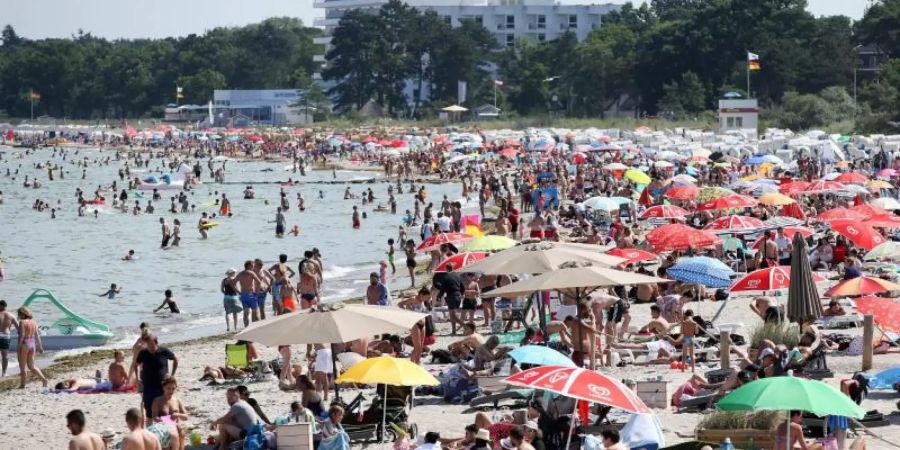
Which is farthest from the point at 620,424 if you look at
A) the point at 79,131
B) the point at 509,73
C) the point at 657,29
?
the point at 79,131

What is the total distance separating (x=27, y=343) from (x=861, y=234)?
11.1m

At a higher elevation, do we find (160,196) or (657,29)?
(657,29)

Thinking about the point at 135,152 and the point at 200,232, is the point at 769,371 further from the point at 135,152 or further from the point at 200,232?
the point at 135,152

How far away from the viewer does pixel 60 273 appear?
34.2m

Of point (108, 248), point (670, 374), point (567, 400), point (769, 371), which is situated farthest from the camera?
point (108, 248)

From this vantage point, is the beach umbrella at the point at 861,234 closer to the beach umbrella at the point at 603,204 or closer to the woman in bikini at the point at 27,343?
the beach umbrella at the point at 603,204

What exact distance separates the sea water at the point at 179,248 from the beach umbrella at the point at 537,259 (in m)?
7.85

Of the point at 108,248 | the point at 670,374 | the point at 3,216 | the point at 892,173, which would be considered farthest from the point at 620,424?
the point at 3,216

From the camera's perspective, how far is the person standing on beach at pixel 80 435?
876cm

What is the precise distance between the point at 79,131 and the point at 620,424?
109679 millimetres

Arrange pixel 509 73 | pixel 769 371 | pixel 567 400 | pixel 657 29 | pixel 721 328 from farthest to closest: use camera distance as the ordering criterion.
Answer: pixel 509 73 < pixel 657 29 < pixel 721 328 < pixel 769 371 < pixel 567 400

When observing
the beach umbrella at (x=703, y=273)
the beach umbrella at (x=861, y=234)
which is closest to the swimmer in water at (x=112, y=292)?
the beach umbrella at (x=861, y=234)

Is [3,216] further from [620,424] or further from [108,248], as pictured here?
[620,424]

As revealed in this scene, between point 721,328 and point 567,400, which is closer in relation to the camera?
point 567,400
